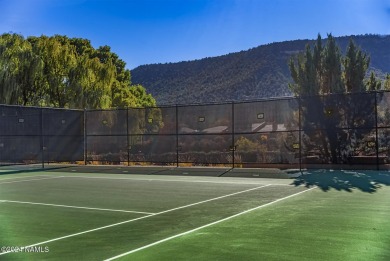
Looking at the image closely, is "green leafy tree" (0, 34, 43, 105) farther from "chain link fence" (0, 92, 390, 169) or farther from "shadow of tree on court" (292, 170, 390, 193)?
"shadow of tree on court" (292, 170, 390, 193)

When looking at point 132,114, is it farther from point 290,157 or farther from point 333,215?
point 333,215

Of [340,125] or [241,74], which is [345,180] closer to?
[340,125]

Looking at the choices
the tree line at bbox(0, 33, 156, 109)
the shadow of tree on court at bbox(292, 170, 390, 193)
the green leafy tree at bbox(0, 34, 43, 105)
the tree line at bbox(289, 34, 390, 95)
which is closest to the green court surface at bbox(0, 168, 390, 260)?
the shadow of tree on court at bbox(292, 170, 390, 193)

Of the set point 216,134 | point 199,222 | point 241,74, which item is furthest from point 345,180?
point 241,74

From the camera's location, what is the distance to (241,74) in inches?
2571

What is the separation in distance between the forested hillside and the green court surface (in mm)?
47873

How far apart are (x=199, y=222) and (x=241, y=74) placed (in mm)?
59314

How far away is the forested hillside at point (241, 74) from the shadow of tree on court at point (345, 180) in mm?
43116

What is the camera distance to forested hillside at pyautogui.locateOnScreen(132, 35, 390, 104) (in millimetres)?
61406

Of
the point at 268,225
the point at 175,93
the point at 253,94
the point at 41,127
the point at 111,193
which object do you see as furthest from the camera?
the point at 175,93

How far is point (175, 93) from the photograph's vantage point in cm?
6725

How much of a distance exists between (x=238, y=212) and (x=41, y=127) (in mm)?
16420

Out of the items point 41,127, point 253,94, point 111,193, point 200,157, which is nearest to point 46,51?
point 41,127

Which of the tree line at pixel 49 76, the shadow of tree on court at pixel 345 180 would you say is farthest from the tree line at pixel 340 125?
the tree line at pixel 49 76
